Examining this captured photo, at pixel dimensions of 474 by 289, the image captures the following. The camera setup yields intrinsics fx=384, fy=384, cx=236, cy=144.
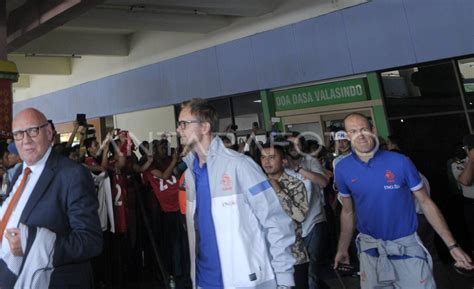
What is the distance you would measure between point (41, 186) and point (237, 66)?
726 cm

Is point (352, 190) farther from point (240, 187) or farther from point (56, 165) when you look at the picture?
point (56, 165)

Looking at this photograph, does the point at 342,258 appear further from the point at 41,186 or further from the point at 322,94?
the point at 322,94

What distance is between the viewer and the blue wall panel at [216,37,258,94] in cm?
848

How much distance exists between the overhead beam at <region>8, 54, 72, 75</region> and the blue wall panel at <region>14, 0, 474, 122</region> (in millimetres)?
2472

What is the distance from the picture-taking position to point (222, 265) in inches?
75.1

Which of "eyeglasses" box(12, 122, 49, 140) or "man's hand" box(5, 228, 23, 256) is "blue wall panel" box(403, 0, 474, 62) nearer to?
"eyeglasses" box(12, 122, 49, 140)

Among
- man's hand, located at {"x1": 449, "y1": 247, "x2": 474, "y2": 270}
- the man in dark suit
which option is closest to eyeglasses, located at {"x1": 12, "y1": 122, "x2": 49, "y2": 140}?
the man in dark suit

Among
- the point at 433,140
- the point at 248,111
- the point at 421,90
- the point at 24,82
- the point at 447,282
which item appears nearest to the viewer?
the point at 447,282

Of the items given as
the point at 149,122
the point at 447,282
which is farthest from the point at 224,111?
the point at 447,282

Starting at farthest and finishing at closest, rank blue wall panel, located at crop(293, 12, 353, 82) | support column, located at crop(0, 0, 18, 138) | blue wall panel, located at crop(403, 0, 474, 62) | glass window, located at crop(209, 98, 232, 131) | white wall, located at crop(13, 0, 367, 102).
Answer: glass window, located at crop(209, 98, 232, 131) → white wall, located at crop(13, 0, 367, 102) → blue wall panel, located at crop(293, 12, 353, 82) → blue wall panel, located at crop(403, 0, 474, 62) → support column, located at crop(0, 0, 18, 138)

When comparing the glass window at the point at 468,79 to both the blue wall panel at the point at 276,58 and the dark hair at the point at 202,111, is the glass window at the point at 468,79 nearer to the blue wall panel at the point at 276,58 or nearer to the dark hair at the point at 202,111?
the blue wall panel at the point at 276,58

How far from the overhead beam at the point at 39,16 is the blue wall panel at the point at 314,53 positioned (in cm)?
322

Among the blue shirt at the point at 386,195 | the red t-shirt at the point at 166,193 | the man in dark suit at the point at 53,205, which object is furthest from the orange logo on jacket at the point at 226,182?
the red t-shirt at the point at 166,193

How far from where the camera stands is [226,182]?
194 centimetres
